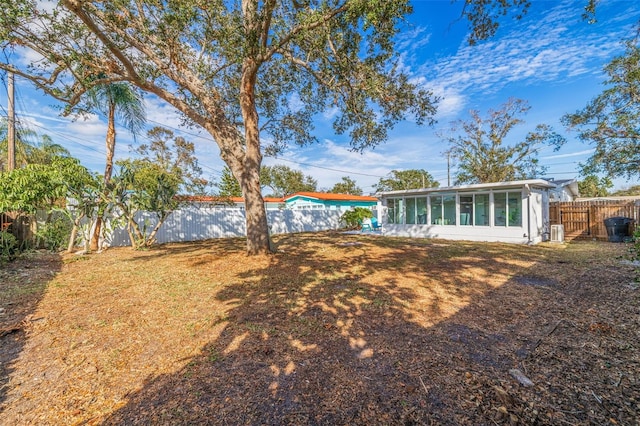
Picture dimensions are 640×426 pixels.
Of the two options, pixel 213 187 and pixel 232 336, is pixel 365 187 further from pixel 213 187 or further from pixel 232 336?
pixel 232 336

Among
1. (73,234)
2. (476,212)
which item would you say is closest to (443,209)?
(476,212)

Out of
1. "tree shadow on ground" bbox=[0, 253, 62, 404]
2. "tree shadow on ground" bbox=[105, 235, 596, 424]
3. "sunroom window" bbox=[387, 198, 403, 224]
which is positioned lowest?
"tree shadow on ground" bbox=[105, 235, 596, 424]

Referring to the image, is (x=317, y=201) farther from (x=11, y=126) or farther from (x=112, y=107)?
(x=11, y=126)

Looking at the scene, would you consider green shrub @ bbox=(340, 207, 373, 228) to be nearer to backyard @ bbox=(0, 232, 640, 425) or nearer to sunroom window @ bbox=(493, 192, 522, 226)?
sunroom window @ bbox=(493, 192, 522, 226)

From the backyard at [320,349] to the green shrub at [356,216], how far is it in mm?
12751

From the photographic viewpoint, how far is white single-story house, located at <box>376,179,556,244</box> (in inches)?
422

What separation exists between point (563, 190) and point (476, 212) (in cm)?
873

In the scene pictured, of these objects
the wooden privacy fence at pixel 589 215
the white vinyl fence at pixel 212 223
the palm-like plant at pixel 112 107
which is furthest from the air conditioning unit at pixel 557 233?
the palm-like plant at pixel 112 107

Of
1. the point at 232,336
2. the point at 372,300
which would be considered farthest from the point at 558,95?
the point at 232,336

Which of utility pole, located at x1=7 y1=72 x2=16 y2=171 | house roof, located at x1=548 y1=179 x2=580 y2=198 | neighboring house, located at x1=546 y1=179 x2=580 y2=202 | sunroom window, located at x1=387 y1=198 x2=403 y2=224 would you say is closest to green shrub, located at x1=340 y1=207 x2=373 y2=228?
sunroom window, located at x1=387 y1=198 x2=403 y2=224

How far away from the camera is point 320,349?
2695mm

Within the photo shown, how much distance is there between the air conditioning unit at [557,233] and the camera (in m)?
10.9

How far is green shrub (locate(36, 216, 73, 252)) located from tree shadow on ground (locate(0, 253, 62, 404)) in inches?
42.6

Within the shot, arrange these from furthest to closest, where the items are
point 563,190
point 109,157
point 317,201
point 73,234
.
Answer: point 317,201 → point 563,190 → point 109,157 → point 73,234
